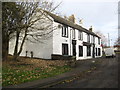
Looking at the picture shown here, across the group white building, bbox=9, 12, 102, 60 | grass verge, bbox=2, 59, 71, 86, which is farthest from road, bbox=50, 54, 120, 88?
white building, bbox=9, 12, 102, 60

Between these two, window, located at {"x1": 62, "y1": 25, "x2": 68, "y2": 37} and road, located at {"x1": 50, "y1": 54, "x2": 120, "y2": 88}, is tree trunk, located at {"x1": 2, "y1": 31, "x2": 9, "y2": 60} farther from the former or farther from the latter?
window, located at {"x1": 62, "y1": 25, "x2": 68, "y2": 37}

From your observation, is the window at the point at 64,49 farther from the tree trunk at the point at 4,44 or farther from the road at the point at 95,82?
the road at the point at 95,82

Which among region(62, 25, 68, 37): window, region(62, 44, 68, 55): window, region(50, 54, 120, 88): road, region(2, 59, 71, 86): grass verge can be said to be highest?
region(62, 25, 68, 37): window

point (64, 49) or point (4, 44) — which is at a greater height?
point (4, 44)

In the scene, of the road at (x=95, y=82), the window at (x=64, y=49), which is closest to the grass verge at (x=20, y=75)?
the road at (x=95, y=82)

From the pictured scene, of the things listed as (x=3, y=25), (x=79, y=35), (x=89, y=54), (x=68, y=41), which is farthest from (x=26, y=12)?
(x=89, y=54)

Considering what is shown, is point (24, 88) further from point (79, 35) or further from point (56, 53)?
point (79, 35)

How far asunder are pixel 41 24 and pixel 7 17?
9.96 meters

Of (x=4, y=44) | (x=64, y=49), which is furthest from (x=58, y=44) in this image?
(x=4, y=44)

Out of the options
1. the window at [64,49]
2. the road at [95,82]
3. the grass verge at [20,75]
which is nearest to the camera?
the road at [95,82]

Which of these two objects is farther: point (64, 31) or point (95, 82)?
point (64, 31)

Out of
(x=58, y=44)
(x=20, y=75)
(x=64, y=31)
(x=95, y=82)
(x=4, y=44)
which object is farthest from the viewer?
(x=64, y=31)

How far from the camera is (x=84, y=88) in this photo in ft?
29.7

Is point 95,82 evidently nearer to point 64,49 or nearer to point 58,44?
point 58,44
